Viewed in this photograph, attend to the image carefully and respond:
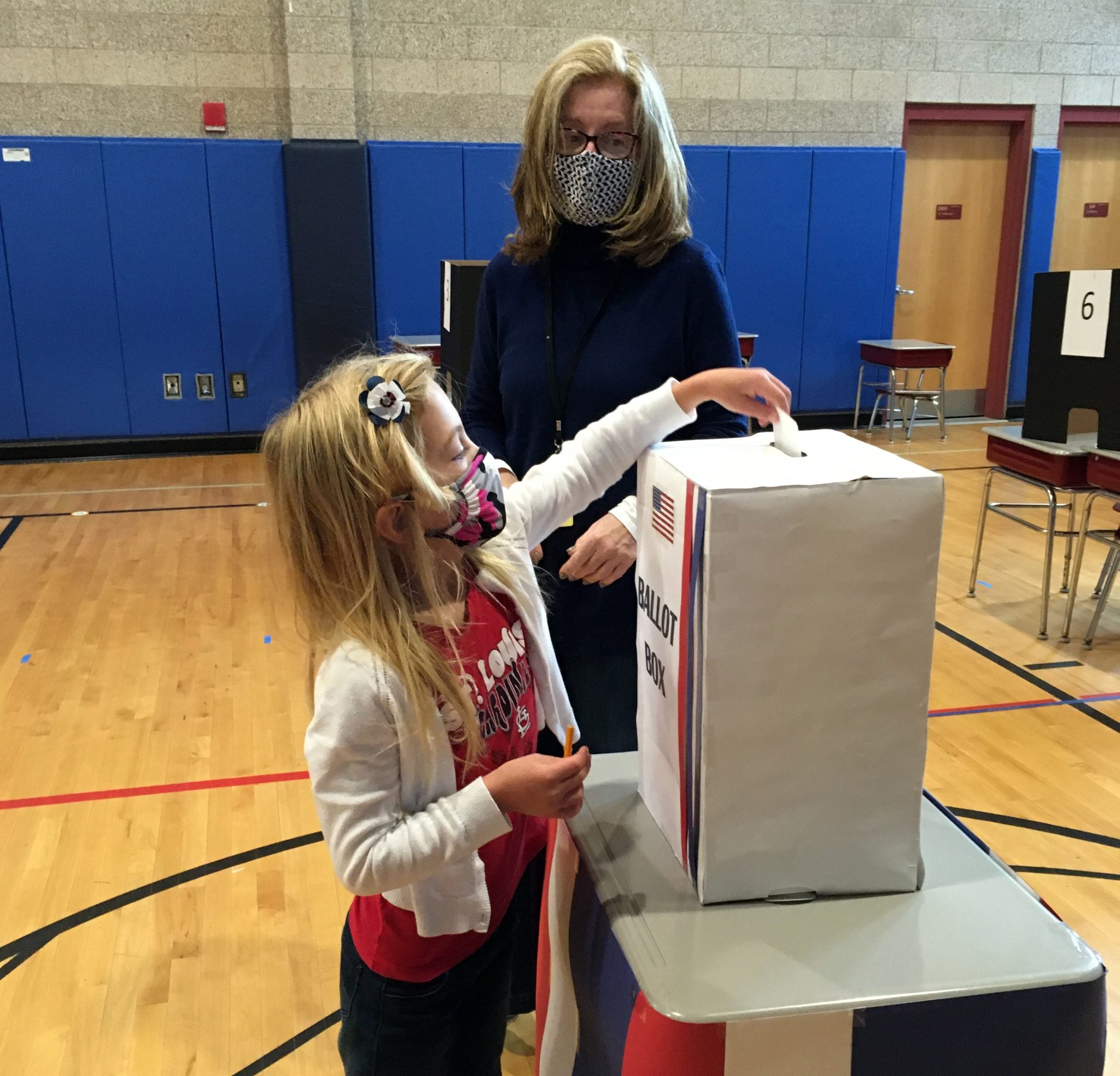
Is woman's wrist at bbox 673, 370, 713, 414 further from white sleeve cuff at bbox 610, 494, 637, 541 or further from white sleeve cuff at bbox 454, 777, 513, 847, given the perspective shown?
white sleeve cuff at bbox 454, 777, 513, 847

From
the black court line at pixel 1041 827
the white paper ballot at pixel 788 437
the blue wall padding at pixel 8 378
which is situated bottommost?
the black court line at pixel 1041 827

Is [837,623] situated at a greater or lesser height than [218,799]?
greater

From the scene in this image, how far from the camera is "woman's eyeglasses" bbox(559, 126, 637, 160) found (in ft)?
4.36

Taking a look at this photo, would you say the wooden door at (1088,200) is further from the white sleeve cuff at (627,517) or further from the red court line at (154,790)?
the white sleeve cuff at (627,517)

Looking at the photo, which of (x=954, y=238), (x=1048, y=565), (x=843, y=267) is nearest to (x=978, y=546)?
(x=1048, y=565)

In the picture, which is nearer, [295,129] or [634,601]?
[634,601]

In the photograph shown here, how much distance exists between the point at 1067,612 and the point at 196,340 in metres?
4.97

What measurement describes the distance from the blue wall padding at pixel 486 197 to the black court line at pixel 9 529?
2.78 metres

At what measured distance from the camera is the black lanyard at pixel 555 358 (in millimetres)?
1378

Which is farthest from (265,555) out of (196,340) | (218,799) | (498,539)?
(498,539)

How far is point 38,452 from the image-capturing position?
6.16m

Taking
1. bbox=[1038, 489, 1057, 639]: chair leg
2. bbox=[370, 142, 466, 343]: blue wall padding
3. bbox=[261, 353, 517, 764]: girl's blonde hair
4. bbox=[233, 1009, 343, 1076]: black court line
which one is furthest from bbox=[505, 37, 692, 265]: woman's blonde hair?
bbox=[370, 142, 466, 343]: blue wall padding

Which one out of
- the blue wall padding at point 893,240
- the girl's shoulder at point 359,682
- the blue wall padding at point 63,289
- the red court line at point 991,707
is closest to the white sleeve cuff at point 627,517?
the girl's shoulder at point 359,682

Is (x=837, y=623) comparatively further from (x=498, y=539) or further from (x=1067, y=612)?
(x=1067, y=612)
